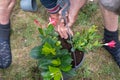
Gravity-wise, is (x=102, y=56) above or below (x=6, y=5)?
below

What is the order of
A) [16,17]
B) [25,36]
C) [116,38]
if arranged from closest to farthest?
[116,38] → [25,36] → [16,17]

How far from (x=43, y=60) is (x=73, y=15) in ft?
1.46

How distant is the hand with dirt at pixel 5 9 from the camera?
2033mm

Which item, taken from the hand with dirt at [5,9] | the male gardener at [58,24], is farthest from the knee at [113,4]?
the hand with dirt at [5,9]

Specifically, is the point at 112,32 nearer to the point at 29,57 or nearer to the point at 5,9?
the point at 29,57

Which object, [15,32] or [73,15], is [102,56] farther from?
[15,32]

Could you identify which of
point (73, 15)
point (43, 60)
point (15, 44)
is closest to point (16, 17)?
point (15, 44)

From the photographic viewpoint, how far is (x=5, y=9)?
2059 mm

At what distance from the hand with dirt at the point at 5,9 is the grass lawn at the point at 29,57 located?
0.98ft

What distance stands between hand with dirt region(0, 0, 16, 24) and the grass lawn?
300mm

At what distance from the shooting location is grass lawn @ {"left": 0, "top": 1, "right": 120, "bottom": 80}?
213cm

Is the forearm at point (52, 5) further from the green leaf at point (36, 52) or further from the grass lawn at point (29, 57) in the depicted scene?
the green leaf at point (36, 52)

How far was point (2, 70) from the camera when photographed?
2129mm

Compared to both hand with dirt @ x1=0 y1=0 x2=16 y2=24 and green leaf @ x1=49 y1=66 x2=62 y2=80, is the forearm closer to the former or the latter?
hand with dirt @ x1=0 y1=0 x2=16 y2=24
